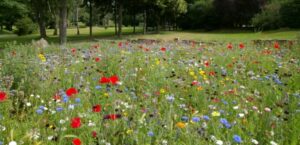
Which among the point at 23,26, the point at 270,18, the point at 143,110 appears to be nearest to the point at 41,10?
the point at 23,26

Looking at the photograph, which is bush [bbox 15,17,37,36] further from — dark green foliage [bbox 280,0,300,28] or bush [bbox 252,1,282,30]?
dark green foliage [bbox 280,0,300,28]

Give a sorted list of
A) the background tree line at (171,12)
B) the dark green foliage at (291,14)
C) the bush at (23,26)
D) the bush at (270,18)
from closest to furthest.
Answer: the background tree line at (171,12)
the dark green foliage at (291,14)
the bush at (270,18)
the bush at (23,26)

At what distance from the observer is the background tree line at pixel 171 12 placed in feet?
116

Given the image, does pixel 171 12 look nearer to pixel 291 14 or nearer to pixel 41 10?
pixel 291 14

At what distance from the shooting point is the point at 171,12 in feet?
146

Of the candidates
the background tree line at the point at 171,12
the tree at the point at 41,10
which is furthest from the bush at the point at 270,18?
the tree at the point at 41,10

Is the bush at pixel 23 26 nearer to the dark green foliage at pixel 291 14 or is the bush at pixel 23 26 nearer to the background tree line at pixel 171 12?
the background tree line at pixel 171 12

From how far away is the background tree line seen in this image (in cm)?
3532

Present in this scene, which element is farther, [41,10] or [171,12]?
[171,12]

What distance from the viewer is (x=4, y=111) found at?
327 centimetres

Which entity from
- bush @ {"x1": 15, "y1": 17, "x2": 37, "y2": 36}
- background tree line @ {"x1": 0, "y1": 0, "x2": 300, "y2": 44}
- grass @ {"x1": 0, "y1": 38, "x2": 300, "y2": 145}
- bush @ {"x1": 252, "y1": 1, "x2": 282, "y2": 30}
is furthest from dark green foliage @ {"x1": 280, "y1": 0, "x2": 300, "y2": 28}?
bush @ {"x1": 15, "y1": 17, "x2": 37, "y2": 36}

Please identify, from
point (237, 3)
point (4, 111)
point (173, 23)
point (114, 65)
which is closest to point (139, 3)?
point (237, 3)

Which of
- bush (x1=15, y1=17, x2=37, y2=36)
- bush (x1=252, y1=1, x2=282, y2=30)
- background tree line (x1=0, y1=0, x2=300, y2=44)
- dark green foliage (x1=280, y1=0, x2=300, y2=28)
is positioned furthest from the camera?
bush (x1=15, y1=17, x2=37, y2=36)

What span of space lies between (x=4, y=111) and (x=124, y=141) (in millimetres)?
1395
